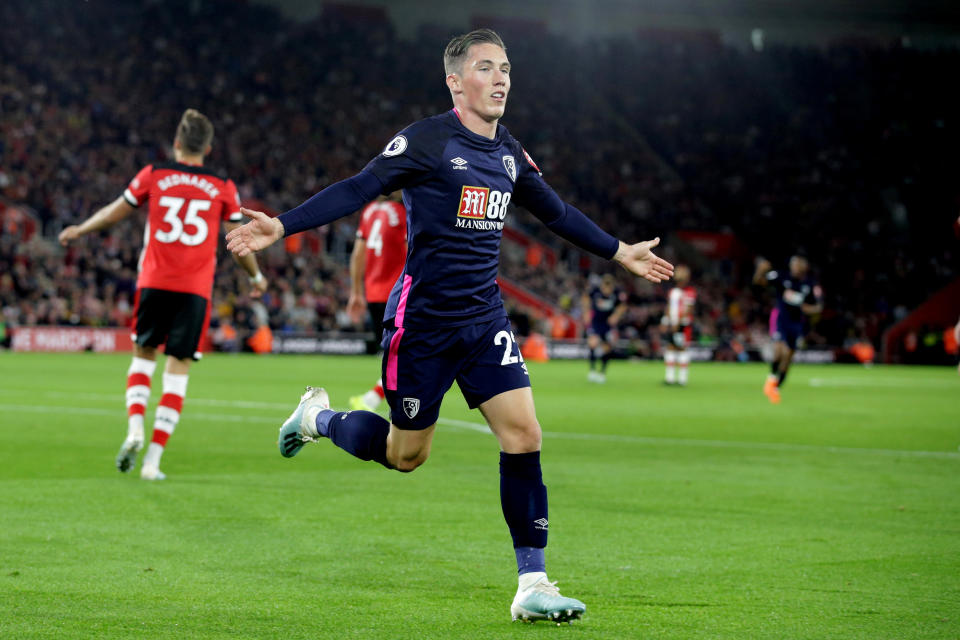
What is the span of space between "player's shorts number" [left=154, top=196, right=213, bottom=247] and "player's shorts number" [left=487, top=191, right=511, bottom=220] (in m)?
4.14

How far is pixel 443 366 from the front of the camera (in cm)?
513

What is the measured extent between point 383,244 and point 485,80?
7303mm

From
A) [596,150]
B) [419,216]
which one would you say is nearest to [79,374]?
[419,216]

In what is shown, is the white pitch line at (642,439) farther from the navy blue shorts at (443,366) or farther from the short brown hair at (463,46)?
the short brown hair at (463,46)

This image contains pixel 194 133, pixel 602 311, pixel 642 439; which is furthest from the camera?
pixel 602 311

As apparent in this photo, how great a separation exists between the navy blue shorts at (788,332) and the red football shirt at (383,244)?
9810 mm

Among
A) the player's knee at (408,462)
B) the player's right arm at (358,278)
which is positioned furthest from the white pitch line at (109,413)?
the player's knee at (408,462)

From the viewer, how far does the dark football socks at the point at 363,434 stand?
5.55 meters

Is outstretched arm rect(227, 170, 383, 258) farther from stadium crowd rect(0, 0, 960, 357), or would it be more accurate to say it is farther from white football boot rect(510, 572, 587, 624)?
stadium crowd rect(0, 0, 960, 357)

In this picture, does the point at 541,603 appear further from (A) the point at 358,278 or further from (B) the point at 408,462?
(A) the point at 358,278

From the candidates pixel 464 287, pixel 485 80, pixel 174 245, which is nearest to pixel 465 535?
pixel 464 287

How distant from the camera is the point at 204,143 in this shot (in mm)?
8625

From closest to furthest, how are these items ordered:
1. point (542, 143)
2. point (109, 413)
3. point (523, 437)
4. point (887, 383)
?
point (523, 437), point (109, 413), point (887, 383), point (542, 143)

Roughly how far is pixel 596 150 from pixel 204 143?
40774 mm
